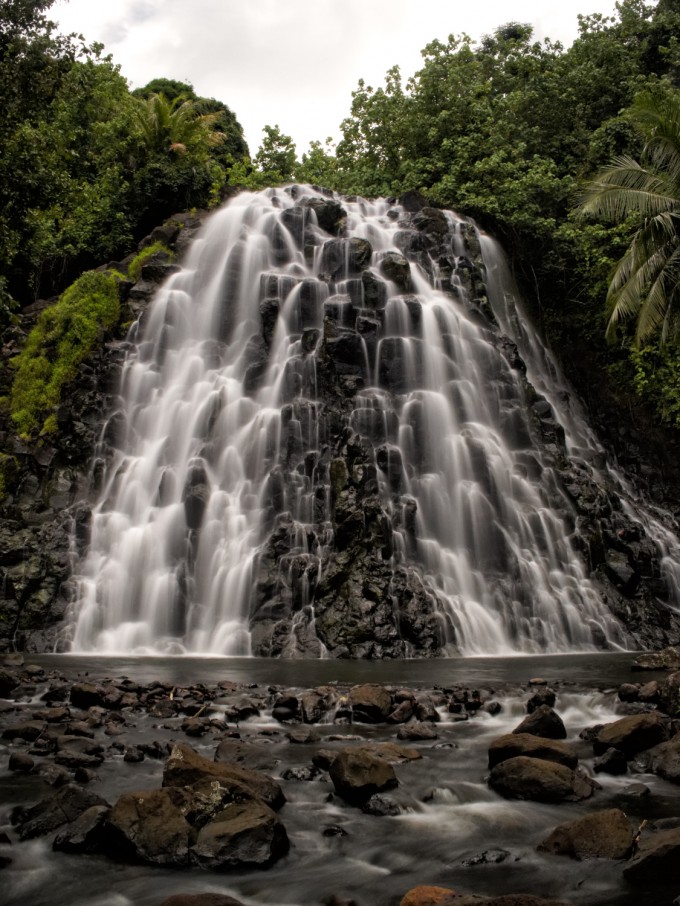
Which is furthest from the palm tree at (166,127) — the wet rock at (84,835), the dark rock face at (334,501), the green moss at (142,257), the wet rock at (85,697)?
the wet rock at (84,835)

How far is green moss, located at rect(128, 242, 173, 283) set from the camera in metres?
24.2

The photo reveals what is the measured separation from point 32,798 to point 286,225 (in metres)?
22.6

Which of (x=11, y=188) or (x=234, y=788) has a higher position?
(x=11, y=188)

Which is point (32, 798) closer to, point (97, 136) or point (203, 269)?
point (203, 269)

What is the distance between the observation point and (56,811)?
496 centimetres

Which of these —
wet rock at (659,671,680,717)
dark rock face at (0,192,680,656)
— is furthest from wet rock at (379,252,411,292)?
wet rock at (659,671,680,717)

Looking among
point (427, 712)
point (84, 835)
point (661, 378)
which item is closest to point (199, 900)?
point (84, 835)

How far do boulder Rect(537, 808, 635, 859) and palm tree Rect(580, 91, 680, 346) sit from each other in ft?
52.0

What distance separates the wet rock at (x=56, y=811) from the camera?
190 inches

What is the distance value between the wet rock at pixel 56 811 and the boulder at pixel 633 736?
4541 mm

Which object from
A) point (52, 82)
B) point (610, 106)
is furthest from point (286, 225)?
point (610, 106)

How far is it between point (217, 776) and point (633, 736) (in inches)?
155

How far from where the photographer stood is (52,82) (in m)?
A: 14.7

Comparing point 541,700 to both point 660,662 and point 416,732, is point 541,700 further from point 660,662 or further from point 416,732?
point 660,662
